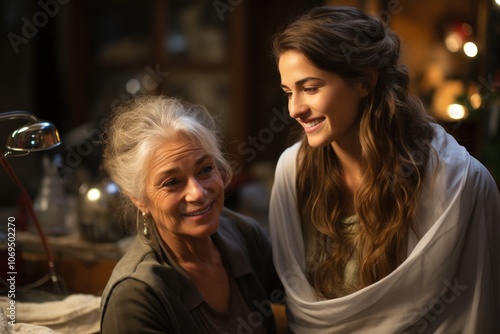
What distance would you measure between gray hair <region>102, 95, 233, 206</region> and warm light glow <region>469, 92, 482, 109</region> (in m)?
1.91

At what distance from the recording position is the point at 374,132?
6.25ft

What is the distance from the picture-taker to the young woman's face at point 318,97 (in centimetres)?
183

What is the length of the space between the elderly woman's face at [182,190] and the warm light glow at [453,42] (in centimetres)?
346

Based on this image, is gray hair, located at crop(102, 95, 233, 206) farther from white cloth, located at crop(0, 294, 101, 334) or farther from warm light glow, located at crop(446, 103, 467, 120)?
warm light glow, located at crop(446, 103, 467, 120)

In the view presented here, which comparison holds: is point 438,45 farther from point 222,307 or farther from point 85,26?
point 222,307

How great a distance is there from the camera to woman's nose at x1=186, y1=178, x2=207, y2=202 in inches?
73.6

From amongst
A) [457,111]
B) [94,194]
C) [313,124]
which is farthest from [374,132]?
[457,111]

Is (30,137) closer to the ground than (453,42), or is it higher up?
higher up

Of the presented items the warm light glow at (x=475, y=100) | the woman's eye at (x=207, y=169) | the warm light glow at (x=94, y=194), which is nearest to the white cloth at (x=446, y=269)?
the woman's eye at (x=207, y=169)

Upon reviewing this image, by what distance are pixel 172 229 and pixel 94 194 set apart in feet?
3.53

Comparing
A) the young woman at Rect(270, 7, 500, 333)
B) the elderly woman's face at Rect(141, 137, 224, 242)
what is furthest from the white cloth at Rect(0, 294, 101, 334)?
the young woman at Rect(270, 7, 500, 333)

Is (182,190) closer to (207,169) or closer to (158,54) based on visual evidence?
(207,169)

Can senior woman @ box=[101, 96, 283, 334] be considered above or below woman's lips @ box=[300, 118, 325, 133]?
below

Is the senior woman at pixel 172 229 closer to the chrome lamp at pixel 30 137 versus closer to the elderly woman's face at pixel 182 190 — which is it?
the elderly woman's face at pixel 182 190
